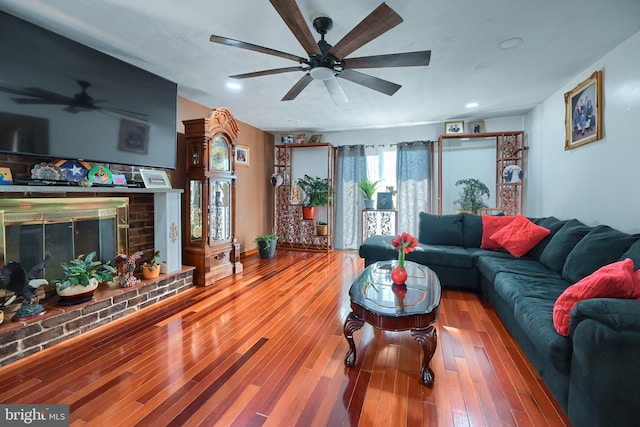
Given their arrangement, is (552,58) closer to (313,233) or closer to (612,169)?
(612,169)

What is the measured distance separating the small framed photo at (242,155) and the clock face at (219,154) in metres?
0.97

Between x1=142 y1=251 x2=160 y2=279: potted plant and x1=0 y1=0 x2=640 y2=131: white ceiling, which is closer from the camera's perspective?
x1=0 y1=0 x2=640 y2=131: white ceiling

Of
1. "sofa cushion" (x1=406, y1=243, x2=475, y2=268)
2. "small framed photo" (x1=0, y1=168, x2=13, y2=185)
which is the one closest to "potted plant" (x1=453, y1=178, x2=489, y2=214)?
"sofa cushion" (x1=406, y1=243, x2=475, y2=268)

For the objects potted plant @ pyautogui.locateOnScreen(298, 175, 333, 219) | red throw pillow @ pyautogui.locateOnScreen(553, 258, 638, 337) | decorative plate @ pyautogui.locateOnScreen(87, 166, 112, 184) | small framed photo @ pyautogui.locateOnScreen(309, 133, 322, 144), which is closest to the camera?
red throw pillow @ pyautogui.locateOnScreen(553, 258, 638, 337)

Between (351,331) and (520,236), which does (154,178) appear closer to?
(351,331)

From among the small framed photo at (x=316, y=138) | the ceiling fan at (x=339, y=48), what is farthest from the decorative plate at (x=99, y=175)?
the small framed photo at (x=316, y=138)

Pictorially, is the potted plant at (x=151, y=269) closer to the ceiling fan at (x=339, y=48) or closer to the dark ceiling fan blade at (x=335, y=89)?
the ceiling fan at (x=339, y=48)

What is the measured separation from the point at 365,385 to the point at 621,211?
105 inches

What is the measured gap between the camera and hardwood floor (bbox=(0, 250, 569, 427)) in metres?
1.48

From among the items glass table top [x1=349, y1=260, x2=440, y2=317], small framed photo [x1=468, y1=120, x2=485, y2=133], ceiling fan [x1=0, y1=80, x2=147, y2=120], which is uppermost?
small framed photo [x1=468, y1=120, x2=485, y2=133]

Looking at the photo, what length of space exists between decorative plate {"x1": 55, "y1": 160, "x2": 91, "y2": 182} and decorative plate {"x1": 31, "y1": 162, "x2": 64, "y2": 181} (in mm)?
30

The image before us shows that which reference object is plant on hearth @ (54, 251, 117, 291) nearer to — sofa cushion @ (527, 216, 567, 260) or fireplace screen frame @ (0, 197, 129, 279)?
fireplace screen frame @ (0, 197, 129, 279)

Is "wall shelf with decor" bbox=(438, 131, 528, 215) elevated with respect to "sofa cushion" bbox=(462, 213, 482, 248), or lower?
elevated

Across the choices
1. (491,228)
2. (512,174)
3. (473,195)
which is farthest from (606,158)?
(473,195)
